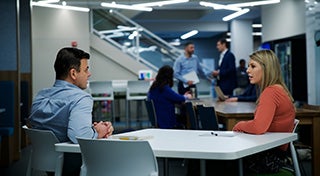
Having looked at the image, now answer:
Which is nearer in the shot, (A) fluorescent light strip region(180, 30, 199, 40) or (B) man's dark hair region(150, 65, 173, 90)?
(B) man's dark hair region(150, 65, 173, 90)

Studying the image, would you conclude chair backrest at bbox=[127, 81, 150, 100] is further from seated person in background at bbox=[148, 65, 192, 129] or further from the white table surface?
the white table surface

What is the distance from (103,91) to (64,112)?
7360 mm

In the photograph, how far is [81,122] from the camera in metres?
2.12

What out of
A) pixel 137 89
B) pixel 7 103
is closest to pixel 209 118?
pixel 7 103

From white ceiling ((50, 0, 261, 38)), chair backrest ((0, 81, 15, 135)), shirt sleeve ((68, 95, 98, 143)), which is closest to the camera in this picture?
shirt sleeve ((68, 95, 98, 143))

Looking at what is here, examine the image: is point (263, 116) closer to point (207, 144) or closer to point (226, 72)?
point (207, 144)

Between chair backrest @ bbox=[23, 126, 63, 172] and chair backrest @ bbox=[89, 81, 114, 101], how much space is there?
7.14 metres

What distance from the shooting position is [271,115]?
243cm

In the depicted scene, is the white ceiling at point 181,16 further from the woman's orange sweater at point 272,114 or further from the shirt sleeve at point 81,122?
the shirt sleeve at point 81,122

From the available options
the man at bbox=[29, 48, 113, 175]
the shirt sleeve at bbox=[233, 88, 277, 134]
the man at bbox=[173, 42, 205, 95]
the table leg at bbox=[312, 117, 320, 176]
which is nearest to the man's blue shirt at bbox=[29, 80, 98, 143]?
the man at bbox=[29, 48, 113, 175]

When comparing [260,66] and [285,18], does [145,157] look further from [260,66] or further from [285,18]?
[285,18]

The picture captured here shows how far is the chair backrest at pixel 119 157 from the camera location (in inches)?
66.9

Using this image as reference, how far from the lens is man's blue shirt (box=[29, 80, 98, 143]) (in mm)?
2121

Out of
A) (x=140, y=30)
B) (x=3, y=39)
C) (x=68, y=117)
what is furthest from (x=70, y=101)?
(x=140, y=30)
